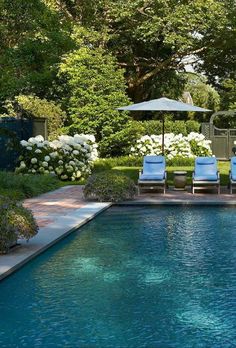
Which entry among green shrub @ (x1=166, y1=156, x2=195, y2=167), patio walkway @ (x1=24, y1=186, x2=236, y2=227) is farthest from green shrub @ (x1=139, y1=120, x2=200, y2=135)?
patio walkway @ (x1=24, y1=186, x2=236, y2=227)

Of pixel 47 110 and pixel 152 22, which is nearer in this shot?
pixel 47 110

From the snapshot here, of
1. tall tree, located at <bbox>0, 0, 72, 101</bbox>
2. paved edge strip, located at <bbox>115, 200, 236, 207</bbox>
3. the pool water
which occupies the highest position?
tall tree, located at <bbox>0, 0, 72, 101</bbox>

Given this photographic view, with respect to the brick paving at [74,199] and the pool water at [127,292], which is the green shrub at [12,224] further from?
the brick paving at [74,199]

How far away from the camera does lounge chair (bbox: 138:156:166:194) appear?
16188 millimetres

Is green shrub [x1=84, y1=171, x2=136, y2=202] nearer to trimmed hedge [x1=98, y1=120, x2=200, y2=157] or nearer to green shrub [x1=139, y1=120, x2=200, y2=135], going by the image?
trimmed hedge [x1=98, y1=120, x2=200, y2=157]

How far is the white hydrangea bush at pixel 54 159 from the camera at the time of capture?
19.8 meters

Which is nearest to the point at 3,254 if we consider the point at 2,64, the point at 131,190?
the point at 131,190

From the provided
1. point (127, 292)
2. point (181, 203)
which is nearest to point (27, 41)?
point (181, 203)

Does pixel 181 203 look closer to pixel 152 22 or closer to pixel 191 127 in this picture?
pixel 191 127

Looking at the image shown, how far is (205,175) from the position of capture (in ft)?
53.6

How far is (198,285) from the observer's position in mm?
7133

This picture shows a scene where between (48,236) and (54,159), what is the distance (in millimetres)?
10563

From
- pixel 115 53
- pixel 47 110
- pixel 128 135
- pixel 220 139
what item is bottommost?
pixel 220 139

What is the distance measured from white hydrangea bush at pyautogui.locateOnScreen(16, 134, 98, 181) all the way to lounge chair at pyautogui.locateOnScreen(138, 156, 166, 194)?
395cm
